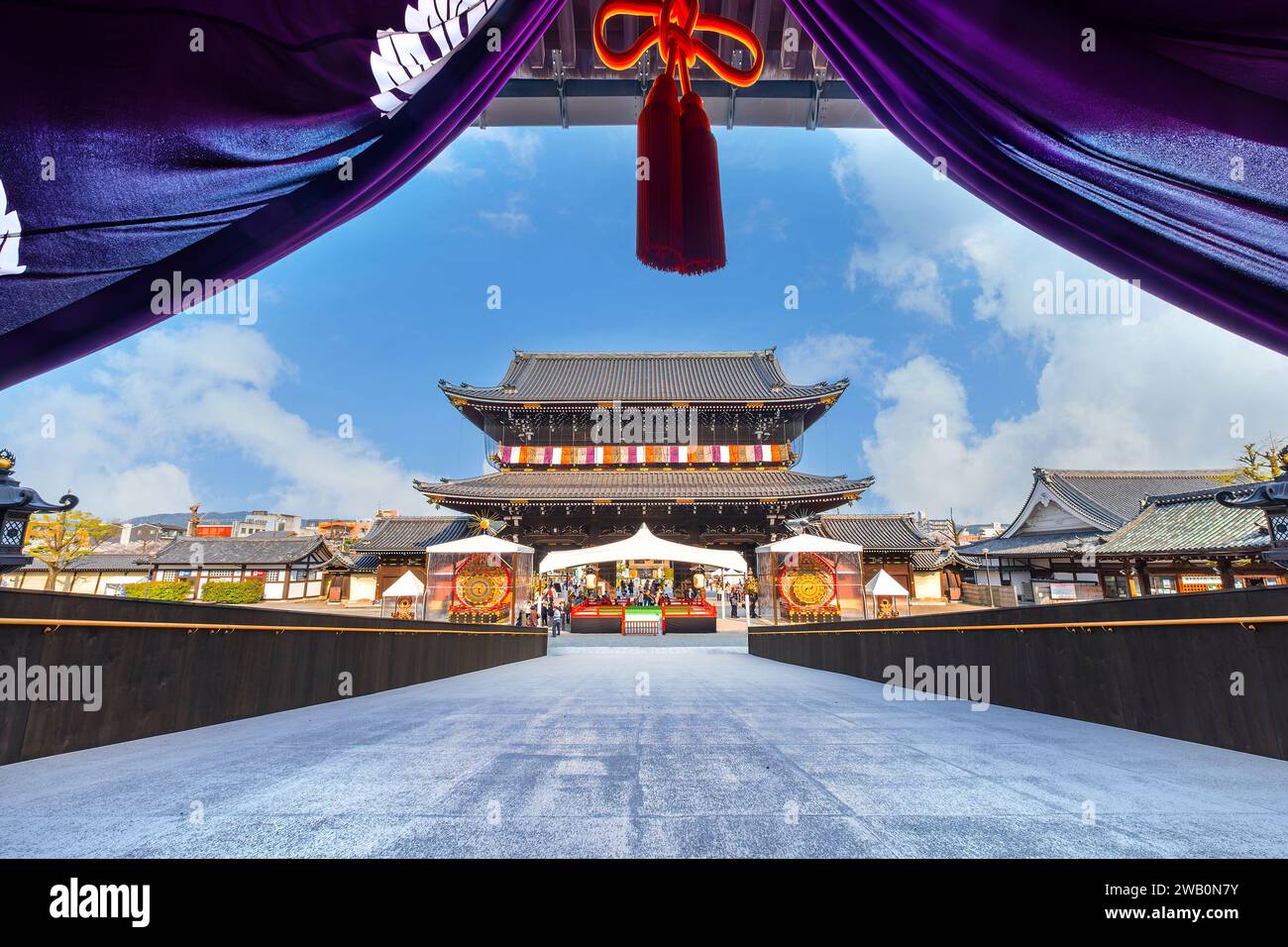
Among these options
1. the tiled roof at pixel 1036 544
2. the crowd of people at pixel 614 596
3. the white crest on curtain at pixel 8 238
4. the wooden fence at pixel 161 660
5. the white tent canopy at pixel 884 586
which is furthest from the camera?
the tiled roof at pixel 1036 544

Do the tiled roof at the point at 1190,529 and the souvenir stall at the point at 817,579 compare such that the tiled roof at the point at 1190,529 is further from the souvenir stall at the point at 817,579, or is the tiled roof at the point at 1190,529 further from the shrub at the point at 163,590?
the shrub at the point at 163,590

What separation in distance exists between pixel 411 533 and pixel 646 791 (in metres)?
22.5

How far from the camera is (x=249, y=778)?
200 cm

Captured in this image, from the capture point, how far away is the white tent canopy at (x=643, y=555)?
1476 cm

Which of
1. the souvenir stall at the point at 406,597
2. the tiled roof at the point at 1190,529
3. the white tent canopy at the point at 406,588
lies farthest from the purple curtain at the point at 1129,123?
the white tent canopy at the point at 406,588

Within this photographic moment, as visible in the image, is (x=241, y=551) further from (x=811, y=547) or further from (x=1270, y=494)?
(x=1270, y=494)

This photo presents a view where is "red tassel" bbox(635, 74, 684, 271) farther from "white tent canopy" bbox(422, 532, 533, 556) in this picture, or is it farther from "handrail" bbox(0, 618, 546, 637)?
"white tent canopy" bbox(422, 532, 533, 556)

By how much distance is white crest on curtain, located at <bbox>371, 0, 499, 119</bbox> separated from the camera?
8.30 feet

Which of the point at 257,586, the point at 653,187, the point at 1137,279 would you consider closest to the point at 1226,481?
the point at 1137,279

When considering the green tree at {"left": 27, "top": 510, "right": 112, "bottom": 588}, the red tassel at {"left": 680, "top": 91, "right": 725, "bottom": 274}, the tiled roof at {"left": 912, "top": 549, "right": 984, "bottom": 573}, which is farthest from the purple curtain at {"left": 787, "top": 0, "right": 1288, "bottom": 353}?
the green tree at {"left": 27, "top": 510, "right": 112, "bottom": 588}

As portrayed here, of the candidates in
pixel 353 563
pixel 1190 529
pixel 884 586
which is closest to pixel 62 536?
pixel 353 563

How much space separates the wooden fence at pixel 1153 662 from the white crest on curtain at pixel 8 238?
229 inches

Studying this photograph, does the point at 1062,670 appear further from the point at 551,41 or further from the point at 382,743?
the point at 551,41

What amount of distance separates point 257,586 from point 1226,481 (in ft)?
123
